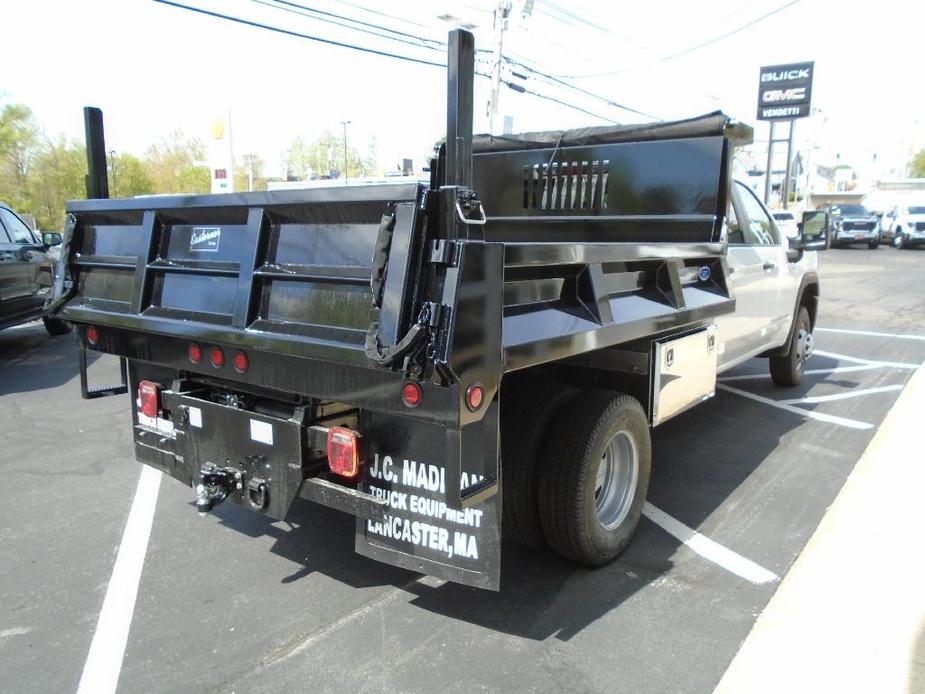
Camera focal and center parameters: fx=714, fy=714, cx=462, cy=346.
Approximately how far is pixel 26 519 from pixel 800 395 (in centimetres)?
689

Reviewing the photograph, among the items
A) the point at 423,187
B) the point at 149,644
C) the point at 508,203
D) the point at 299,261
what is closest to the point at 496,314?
the point at 423,187

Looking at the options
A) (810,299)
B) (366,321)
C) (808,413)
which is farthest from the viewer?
(810,299)

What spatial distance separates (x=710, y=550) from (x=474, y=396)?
2198mm

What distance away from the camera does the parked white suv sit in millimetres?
30891

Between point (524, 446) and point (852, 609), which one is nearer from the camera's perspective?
point (852, 609)

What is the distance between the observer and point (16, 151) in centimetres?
3875

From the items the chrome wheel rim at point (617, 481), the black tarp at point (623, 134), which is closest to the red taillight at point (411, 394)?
the chrome wheel rim at point (617, 481)

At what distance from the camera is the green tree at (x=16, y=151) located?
126 ft

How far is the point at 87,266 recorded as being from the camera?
12.5 ft

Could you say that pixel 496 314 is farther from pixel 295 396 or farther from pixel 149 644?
pixel 149 644

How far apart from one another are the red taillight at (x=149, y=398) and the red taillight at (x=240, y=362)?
89cm

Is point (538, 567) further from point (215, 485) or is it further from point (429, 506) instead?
point (215, 485)

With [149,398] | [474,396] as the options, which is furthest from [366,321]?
[149,398]

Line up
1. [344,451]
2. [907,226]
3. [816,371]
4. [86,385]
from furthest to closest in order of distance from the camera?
[907,226]
[816,371]
[86,385]
[344,451]
